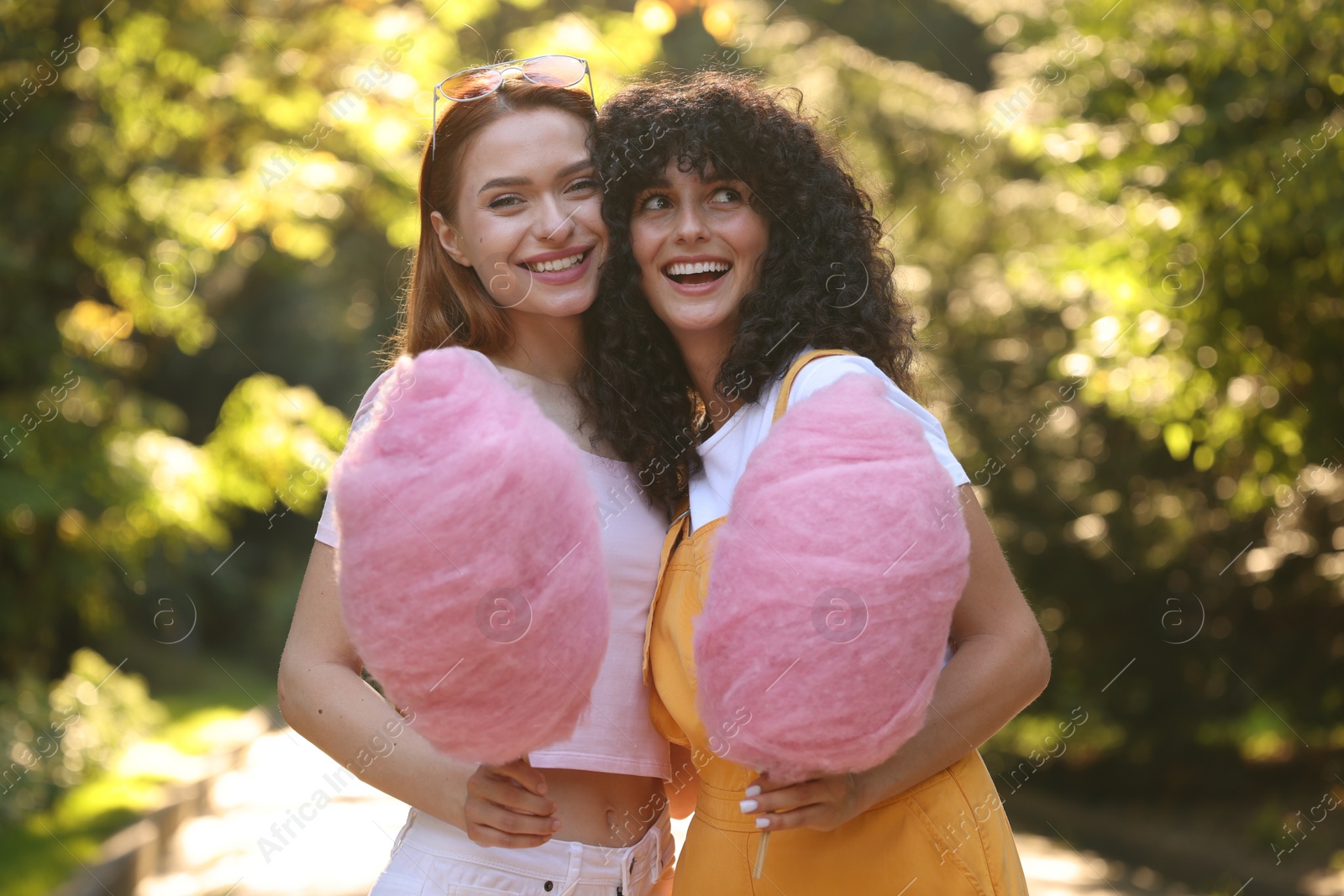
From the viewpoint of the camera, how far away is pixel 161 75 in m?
6.75

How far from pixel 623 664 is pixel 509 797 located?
0.37 metres

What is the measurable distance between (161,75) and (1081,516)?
710 centimetres

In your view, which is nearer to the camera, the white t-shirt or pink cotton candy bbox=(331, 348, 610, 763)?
pink cotton candy bbox=(331, 348, 610, 763)

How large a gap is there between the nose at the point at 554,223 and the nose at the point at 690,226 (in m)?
0.25

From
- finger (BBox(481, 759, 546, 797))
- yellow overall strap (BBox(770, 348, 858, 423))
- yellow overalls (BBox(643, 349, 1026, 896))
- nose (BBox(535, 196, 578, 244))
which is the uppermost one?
nose (BBox(535, 196, 578, 244))

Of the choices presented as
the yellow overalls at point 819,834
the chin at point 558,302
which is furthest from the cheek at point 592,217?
the yellow overalls at point 819,834

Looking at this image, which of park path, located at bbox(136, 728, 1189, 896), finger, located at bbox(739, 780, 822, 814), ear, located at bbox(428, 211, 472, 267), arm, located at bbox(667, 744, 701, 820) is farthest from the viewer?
park path, located at bbox(136, 728, 1189, 896)

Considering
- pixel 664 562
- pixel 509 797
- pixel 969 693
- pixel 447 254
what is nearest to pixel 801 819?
pixel 969 693

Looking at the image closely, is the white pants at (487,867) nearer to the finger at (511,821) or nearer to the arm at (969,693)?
the finger at (511,821)

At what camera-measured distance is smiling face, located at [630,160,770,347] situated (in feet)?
7.07

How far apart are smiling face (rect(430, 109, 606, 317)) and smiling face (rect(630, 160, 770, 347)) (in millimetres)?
178

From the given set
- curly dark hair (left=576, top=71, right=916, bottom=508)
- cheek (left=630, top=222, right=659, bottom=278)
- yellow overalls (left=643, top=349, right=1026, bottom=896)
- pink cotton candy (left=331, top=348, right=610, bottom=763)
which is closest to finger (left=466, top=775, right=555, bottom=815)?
pink cotton candy (left=331, top=348, right=610, bottom=763)

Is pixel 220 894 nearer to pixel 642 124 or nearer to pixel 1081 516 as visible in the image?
pixel 642 124

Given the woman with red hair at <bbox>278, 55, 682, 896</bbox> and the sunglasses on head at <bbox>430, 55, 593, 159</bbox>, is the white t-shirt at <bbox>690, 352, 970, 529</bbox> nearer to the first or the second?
the woman with red hair at <bbox>278, 55, 682, 896</bbox>
